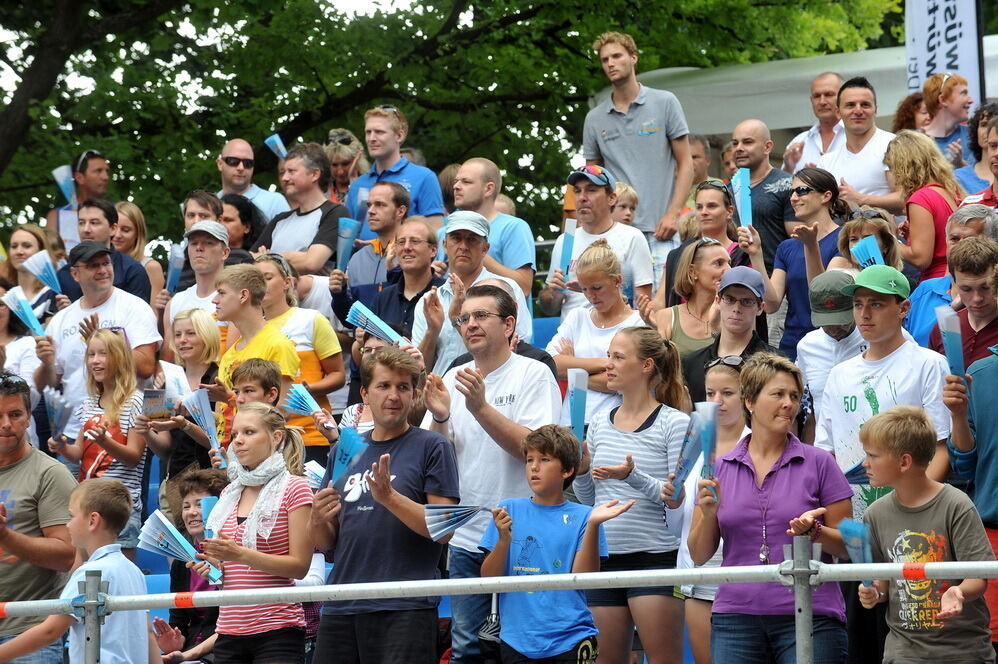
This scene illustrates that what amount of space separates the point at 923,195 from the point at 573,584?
427 centimetres

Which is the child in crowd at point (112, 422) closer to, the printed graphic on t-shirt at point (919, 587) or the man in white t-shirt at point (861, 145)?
the printed graphic on t-shirt at point (919, 587)

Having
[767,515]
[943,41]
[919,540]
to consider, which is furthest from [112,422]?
[943,41]

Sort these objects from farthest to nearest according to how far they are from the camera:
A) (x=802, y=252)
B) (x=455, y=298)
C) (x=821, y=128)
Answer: (x=821, y=128) < (x=802, y=252) < (x=455, y=298)

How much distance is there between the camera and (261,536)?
20.8ft

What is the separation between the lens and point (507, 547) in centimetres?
620

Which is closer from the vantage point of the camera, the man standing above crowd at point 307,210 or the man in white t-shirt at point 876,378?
the man in white t-shirt at point 876,378

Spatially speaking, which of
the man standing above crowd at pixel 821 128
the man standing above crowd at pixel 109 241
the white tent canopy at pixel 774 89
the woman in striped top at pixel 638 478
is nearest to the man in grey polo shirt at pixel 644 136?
the man standing above crowd at pixel 821 128

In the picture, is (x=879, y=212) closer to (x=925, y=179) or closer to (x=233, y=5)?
(x=925, y=179)

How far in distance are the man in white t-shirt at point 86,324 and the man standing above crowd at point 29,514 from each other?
6.52 feet

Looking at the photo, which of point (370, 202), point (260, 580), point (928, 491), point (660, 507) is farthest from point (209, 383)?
point (928, 491)

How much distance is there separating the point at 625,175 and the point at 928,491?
5.65 m

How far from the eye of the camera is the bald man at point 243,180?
1148cm

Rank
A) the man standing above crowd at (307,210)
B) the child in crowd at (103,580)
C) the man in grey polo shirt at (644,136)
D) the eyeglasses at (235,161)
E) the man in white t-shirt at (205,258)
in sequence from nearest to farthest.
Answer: the child in crowd at (103,580) < the man in white t-shirt at (205,258) < the man standing above crowd at (307,210) < the man in grey polo shirt at (644,136) < the eyeglasses at (235,161)

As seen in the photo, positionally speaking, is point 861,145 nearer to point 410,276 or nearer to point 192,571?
point 410,276
